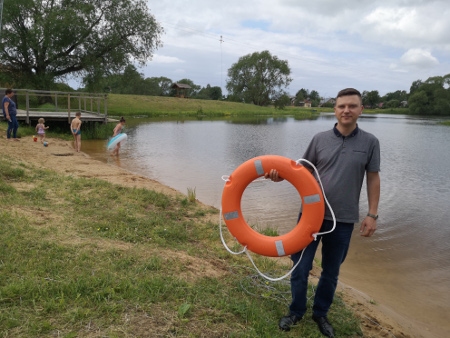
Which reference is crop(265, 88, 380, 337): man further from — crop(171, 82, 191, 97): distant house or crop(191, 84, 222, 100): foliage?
crop(191, 84, 222, 100): foliage

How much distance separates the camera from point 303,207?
249 cm

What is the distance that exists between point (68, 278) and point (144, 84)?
213 ft

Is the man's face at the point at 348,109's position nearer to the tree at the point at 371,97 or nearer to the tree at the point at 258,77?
the tree at the point at 258,77

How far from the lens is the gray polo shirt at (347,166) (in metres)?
2.32

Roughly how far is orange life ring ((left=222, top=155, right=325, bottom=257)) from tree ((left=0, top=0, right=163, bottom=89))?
71.8ft

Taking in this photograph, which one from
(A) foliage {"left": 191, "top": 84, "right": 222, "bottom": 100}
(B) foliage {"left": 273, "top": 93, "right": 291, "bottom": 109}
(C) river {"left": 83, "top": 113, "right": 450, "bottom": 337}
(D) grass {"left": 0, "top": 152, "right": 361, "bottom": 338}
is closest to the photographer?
(D) grass {"left": 0, "top": 152, "right": 361, "bottom": 338}

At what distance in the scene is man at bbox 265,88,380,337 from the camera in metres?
2.33

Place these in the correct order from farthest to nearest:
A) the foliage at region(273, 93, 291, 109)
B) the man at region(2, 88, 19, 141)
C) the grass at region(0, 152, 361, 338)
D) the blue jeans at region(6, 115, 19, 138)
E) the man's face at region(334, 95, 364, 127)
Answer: the foliage at region(273, 93, 291, 109), the blue jeans at region(6, 115, 19, 138), the man at region(2, 88, 19, 141), the man's face at region(334, 95, 364, 127), the grass at region(0, 152, 361, 338)

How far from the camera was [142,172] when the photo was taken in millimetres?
9469

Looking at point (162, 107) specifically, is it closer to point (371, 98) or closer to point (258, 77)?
point (258, 77)

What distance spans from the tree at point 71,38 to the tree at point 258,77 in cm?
4084

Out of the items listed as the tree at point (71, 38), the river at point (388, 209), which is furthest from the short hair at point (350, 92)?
the tree at point (71, 38)

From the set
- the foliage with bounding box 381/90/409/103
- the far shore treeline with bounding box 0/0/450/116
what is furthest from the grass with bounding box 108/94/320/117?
the foliage with bounding box 381/90/409/103

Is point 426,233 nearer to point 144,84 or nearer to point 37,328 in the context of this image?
point 37,328
